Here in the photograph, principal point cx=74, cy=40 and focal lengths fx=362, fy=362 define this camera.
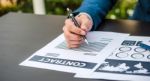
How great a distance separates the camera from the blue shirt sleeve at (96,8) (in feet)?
3.97

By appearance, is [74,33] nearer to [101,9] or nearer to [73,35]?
[73,35]

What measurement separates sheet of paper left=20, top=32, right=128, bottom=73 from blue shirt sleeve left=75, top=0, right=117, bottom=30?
0.32 ft

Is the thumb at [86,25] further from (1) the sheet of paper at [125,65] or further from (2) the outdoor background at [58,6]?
(2) the outdoor background at [58,6]

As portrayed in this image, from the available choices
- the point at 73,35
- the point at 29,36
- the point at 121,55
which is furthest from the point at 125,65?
the point at 29,36

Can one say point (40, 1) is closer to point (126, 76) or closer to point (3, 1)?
point (3, 1)

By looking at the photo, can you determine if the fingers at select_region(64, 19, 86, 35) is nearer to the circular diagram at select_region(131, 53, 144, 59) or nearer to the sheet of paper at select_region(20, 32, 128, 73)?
the sheet of paper at select_region(20, 32, 128, 73)

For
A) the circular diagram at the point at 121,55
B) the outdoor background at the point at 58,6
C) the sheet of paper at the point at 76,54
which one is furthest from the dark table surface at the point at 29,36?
the outdoor background at the point at 58,6

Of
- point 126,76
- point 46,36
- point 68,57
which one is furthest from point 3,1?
point 126,76

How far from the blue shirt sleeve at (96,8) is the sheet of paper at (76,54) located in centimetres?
10

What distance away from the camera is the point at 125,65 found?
0.90 m

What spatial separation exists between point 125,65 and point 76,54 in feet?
0.51

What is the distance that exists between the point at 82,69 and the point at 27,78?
0.14 metres

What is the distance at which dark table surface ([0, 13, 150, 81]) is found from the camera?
2.92 ft

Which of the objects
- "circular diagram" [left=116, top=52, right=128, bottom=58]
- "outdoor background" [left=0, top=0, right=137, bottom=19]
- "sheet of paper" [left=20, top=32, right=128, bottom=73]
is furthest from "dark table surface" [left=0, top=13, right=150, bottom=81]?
"outdoor background" [left=0, top=0, right=137, bottom=19]
